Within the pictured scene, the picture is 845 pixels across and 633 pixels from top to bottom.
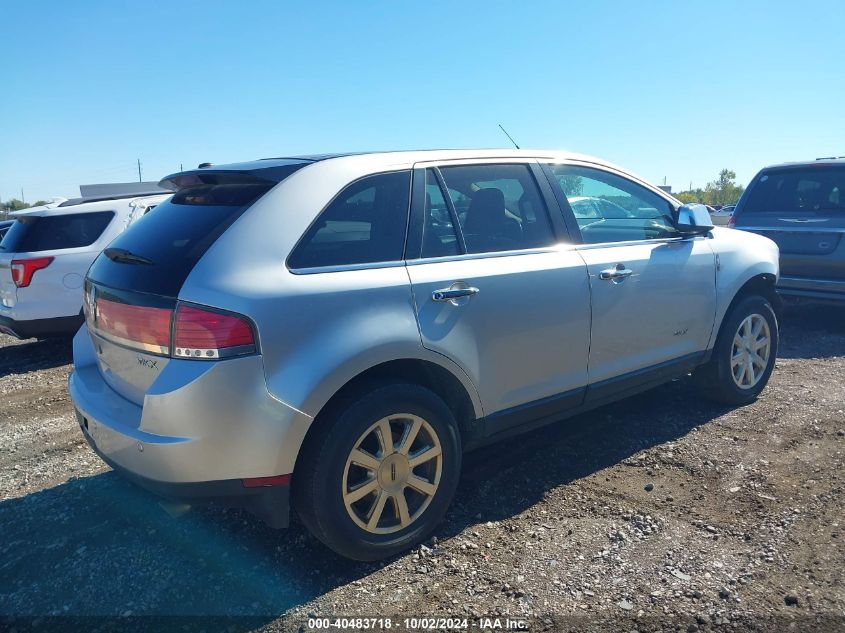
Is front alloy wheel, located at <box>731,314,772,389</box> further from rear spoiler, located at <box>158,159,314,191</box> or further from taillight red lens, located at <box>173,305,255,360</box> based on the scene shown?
taillight red lens, located at <box>173,305,255,360</box>

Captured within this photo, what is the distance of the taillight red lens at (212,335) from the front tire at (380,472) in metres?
0.50

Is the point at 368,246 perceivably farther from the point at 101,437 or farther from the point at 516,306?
the point at 101,437

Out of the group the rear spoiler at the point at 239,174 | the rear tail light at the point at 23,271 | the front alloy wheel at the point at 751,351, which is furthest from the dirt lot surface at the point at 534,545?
the rear tail light at the point at 23,271

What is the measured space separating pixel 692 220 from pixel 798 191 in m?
3.95

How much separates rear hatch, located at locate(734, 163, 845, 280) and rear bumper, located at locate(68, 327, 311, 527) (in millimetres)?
6462

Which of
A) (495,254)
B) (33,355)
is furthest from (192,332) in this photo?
(33,355)

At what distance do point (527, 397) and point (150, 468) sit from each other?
6.17ft

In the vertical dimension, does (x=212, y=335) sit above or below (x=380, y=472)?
above

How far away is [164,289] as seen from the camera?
2625mm

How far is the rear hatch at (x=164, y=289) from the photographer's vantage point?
98.7 inches

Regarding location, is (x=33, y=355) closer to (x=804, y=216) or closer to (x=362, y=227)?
(x=362, y=227)

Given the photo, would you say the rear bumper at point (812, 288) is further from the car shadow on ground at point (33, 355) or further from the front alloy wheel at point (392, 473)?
the car shadow on ground at point (33, 355)

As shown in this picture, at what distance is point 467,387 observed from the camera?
3184mm

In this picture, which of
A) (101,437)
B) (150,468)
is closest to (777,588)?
(150,468)
